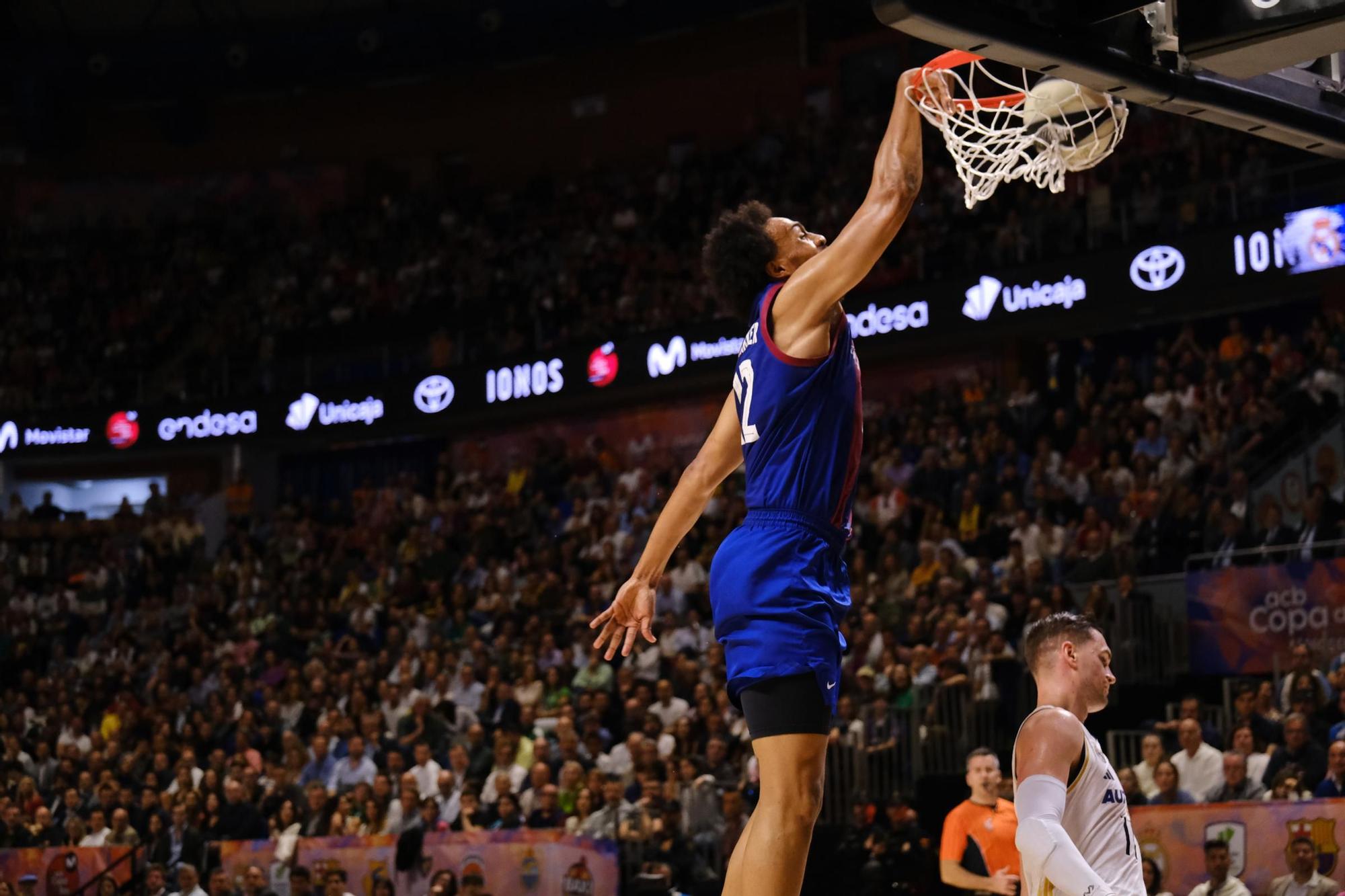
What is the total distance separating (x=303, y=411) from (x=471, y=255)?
372 cm

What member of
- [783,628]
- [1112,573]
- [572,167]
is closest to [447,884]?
[1112,573]

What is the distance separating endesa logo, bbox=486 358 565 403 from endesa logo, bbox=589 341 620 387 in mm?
545

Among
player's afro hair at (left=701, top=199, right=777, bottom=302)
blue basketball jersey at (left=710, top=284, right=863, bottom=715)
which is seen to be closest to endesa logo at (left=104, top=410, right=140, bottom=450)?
player's afro hair at (left=701, top=199, right=777, bottom=302)

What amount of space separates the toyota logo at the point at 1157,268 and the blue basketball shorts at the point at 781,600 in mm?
14268

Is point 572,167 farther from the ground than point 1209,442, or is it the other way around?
point 572,167

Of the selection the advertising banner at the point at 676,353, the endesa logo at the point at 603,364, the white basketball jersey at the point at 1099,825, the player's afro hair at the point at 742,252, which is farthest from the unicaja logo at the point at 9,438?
the white basketball jersey at the point at 1099,825

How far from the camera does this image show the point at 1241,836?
9.30 metres

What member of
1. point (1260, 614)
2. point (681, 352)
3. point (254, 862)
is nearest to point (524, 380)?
point (681, 352)

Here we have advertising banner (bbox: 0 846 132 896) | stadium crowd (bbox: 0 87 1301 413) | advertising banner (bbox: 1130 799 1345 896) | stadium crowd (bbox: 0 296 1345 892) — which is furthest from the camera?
stadium crowd (bbox: 0 87 1301 413)

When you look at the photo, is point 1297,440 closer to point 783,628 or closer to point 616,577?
point 616,577

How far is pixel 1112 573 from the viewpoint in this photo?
1409cm

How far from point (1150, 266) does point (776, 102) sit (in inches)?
387

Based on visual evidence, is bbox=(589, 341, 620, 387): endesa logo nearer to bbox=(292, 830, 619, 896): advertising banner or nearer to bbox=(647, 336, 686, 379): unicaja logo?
bbox=(647, 336, 686, 379): unicaja logo

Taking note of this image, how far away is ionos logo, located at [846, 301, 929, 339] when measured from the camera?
764 inches
